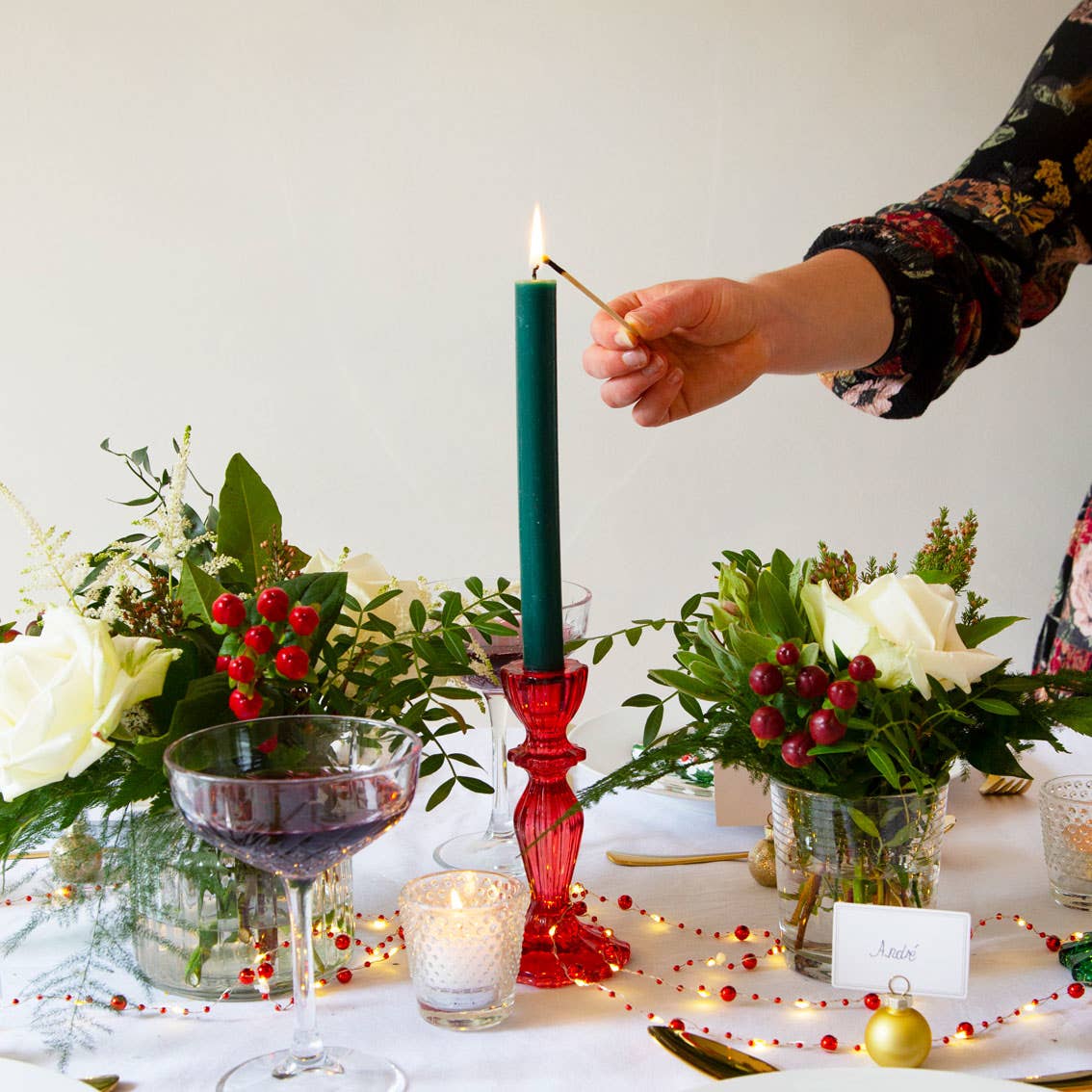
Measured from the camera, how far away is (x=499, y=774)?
1.03 m

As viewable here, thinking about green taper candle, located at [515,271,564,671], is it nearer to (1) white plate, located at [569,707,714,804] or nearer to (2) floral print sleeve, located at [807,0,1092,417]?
(1) white plate, located at [569,707,714,804]

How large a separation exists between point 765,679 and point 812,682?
A: 0.09 ft

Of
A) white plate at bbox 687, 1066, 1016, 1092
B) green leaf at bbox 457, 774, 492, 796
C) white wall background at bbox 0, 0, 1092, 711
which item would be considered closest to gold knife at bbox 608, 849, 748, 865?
green leaf at bbox 457, 774, 492, 796

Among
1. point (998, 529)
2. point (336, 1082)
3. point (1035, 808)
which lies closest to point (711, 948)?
point (336, 1082)

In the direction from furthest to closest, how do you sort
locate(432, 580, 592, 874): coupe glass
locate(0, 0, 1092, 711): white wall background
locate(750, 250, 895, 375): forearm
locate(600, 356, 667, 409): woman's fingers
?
1. locate(0, 0, 1092, 711): white wall background
2. locate(750, 250, 895, 375): forearm
3. locate(600, 356, 667, 409): woman's fingers
4. locate(432, 580, 592, 874): coupe glass

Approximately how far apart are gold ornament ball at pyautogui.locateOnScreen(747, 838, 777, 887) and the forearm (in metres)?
0.49

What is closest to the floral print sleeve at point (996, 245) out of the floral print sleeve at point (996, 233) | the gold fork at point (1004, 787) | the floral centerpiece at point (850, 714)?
the floral print sleeve at point (996, 233)

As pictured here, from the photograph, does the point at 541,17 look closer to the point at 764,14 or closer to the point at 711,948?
the point at 764,14

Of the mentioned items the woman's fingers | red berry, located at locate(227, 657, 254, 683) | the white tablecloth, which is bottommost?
the white tablecloth

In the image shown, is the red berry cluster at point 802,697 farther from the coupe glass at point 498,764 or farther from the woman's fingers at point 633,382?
the woman's fingers at point 633,382

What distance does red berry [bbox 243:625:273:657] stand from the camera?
0.69 metres

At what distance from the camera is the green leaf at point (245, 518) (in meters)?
0.83

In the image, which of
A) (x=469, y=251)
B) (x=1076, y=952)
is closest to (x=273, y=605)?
(x=1076, y=952)

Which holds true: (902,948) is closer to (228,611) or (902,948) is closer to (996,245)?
(228,611)
